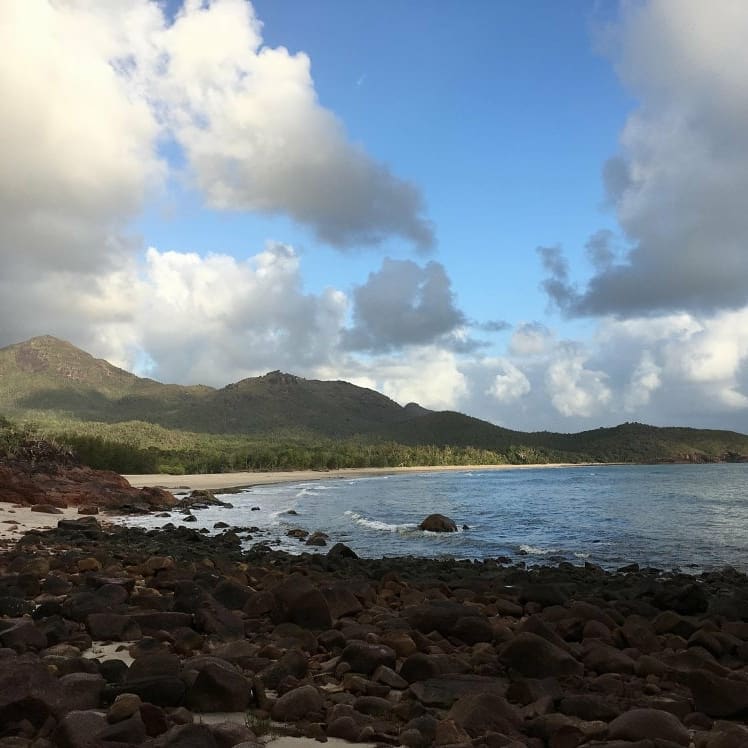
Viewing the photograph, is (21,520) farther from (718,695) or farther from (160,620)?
(718,695)

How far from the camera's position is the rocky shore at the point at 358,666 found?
253 inches

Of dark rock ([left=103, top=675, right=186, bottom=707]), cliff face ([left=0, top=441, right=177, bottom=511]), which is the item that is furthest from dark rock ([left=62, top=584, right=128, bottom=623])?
cliff face ([left=0, top=441, right=177, bottom=511])

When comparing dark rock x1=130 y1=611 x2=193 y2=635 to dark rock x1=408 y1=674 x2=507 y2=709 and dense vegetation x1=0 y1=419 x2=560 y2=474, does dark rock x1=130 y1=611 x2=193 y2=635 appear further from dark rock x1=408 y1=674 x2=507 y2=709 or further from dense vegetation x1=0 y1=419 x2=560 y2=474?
dense vegetation x1=0 y1=419 x2=560 y2=474

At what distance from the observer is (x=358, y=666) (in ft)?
28.7

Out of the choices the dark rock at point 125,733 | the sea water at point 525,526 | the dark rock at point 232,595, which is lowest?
the sea water at point 525,526

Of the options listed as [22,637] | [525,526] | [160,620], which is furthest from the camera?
[525,526]

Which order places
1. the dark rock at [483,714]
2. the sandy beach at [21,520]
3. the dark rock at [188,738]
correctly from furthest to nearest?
the sandy beach at [21,520]
the dark rock at [483,714]
the dark rock at [188,738]

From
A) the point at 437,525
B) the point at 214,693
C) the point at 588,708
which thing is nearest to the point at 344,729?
the point at 214,693

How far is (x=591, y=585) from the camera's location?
60.9 feet

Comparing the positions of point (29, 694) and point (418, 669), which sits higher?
point (29, 694)

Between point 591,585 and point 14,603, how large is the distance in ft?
47.4

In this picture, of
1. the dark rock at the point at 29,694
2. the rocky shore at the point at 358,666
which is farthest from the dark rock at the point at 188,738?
the dark rock at the point at 29,694

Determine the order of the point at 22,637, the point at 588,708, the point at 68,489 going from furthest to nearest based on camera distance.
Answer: the point at 68,489 < the point at 22,637 < the point at 588,708

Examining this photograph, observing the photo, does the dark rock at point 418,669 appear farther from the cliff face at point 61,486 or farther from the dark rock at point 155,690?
the cliff face at point 61,486
